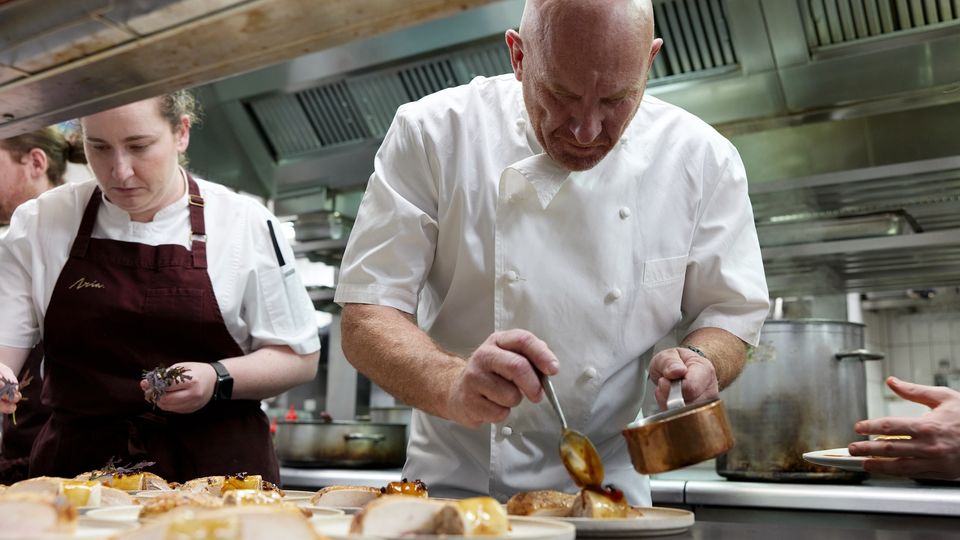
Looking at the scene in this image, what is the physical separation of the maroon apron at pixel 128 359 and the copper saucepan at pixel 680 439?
3.86 ft

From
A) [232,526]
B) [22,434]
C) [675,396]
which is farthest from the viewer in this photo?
[22,434]

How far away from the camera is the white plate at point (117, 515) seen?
0.97 meters

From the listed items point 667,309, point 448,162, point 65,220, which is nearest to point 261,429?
point 65,220

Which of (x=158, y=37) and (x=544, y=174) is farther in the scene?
(x=544, y=174)

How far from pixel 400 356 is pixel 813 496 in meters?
1.29

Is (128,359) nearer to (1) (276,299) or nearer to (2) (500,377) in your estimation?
(1) (276,299)

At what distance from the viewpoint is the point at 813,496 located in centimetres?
217

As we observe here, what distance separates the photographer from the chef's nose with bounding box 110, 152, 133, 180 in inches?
78.1

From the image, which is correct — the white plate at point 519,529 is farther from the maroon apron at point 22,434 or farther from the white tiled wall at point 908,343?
the white tiled wall at point 908,343

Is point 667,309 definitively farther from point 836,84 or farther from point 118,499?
point 836,84

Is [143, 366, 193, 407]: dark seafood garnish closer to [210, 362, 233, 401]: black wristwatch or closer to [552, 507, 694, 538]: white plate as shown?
[210, 362, 233, 401]: black wristwatch

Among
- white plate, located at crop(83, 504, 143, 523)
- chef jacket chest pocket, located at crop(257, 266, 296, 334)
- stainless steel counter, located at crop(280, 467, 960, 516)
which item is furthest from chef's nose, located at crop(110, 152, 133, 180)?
stainless steel counter, located at crop(280, 467, 960, 516)

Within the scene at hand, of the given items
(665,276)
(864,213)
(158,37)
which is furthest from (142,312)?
(864,213)

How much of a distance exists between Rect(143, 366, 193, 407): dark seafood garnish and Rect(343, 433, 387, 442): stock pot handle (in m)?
1.28
